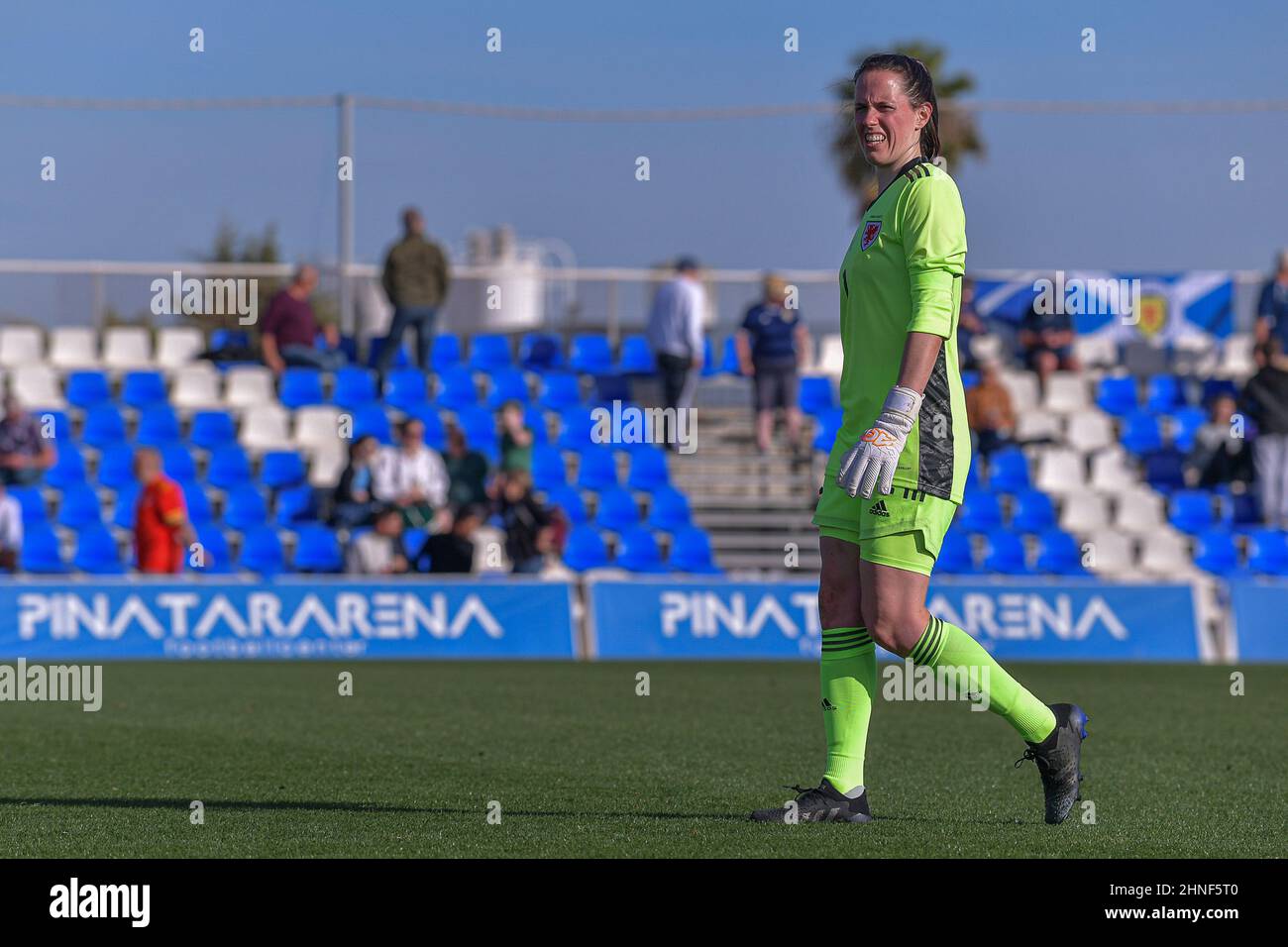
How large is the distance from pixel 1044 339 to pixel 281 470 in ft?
28.9

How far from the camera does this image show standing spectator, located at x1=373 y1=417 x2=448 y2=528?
734 inches

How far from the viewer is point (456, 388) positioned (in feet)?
72.9

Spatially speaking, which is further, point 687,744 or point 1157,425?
point 1157,425

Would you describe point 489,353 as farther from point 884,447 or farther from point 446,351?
point 884,447

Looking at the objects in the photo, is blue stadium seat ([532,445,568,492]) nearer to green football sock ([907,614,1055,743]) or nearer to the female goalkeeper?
the female goalkeeper

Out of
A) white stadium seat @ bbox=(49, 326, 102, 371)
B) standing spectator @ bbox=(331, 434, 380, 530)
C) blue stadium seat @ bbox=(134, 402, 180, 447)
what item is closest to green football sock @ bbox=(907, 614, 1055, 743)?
standing spectator @ bbox=(331, 434, 380, 530)

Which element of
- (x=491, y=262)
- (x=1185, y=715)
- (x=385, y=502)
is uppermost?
(x=491, y=262)

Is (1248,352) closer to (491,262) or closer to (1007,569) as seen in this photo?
(1007,569)

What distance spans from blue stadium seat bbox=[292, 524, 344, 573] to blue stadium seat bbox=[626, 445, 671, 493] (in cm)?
369

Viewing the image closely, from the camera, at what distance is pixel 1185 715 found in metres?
11.7

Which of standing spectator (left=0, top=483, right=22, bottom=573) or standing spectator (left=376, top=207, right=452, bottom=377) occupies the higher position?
standing spectator (left=376, top=207, right=452, bottom=377)
